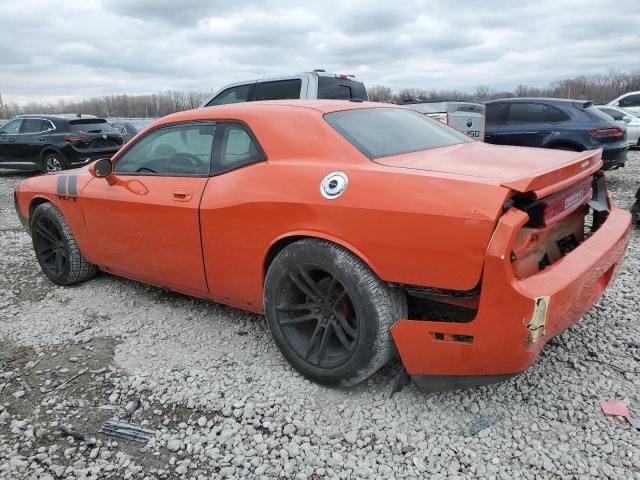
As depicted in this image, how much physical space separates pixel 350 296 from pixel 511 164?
1024mm

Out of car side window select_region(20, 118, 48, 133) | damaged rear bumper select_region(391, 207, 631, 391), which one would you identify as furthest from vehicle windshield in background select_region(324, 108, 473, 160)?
car side window select_region(20, 118, 48, 133)

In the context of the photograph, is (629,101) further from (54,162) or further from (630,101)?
(54,162)

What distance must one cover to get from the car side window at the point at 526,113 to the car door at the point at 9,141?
10943 millimetres

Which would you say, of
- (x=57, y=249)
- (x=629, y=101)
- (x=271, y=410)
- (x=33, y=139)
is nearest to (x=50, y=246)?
(x=57, y=249)

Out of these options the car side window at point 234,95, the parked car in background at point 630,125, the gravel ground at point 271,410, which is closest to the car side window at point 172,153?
the gravel ground at point 271,410

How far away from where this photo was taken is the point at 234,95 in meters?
7.96

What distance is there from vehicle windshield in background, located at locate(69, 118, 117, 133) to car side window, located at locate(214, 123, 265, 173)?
392 inches

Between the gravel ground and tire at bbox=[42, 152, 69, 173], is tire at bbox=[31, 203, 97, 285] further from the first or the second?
tire at bbox=[42, 152, 69, 173]

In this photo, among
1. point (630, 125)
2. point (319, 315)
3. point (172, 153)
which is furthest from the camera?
point (630, 125)

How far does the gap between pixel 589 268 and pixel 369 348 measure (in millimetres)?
1090

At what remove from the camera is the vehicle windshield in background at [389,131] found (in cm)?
278

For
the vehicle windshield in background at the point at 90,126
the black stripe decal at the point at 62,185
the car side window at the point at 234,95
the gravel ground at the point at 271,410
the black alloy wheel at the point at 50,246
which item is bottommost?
the gravel ground at the point at 271,410

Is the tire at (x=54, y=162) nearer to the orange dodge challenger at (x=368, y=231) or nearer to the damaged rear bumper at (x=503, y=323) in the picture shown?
the orange dodge challenger at (x=368, y=231)

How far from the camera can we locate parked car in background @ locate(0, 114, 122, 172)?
37.3 feet
